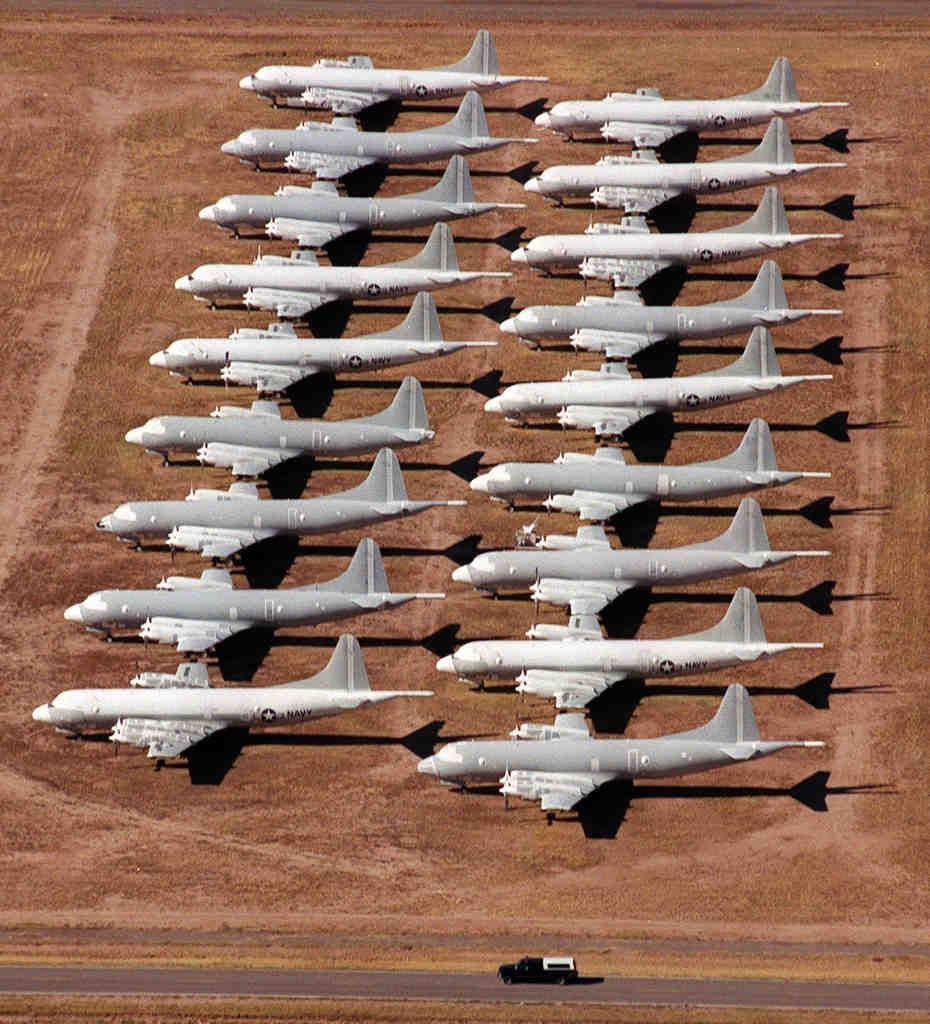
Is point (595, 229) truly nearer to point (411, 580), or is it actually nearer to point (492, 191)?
point (492, 191)

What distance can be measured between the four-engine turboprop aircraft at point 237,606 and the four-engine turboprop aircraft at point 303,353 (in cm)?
2405

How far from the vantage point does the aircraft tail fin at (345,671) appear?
142 metres

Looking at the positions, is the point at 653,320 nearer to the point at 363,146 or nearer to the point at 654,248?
the point at 654,248

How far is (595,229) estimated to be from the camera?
594ft

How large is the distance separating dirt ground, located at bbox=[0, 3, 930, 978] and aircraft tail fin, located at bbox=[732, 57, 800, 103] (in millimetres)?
4998

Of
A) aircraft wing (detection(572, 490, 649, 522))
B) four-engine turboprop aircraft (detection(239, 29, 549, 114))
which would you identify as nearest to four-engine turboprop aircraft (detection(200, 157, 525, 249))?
four-engine turboprop aircraft (detection(239, 29, 549, 114))

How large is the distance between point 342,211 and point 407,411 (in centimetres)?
2758

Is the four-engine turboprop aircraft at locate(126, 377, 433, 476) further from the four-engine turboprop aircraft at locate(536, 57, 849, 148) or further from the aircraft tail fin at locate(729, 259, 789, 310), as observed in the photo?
the four-engine turboprop aircraft at locate(536, 57, 849, 148)

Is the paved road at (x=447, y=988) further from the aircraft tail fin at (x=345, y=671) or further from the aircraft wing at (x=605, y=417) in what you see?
the aircraft wing at (x=605, y=417)

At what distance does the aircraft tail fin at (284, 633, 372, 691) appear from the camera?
467 feet

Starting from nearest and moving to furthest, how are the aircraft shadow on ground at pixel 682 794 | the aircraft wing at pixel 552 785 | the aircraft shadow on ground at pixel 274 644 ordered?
the aircraft wing at pixel 552 785 → the aircraft shadow on ground at pixel 682 794 → the aircraft shadow on ground at pixel 274 644

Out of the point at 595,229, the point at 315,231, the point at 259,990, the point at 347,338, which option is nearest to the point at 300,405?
the point at 347,338

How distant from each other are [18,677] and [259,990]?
31.7 metres

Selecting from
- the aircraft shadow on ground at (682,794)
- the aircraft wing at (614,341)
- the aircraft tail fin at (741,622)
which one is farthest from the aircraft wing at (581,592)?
the aircraft wing at (614,341)
